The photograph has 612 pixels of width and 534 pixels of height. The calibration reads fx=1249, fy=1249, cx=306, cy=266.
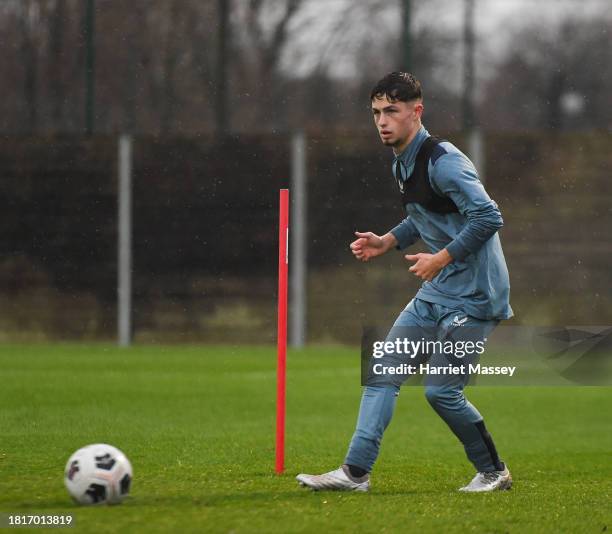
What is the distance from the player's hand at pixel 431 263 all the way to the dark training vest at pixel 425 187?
9.8 inches

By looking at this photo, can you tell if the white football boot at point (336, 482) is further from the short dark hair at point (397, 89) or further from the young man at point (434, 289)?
the short dark hair at point (397, 89)

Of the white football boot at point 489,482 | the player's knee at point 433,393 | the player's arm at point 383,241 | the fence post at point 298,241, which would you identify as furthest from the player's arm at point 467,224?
the fence post at point 298,241

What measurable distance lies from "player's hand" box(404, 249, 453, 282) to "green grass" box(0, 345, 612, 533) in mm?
910

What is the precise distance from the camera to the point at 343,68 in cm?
1414

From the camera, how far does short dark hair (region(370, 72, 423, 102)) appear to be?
202 inches

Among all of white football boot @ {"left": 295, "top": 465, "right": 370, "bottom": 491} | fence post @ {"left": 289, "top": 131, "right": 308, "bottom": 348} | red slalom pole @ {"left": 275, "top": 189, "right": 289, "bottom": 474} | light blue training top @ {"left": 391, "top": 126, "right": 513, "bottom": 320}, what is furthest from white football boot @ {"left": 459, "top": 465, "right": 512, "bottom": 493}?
fence post @ {"left": 289, "top": 131, "right": 308, "bottom": 348}

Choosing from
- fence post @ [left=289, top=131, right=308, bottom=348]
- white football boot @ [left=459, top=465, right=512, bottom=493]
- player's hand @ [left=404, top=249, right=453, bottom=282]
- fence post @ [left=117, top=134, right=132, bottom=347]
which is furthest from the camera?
fence post @ [left=117, top=134, right=132, bottom=347]

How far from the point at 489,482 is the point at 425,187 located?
4.21ft

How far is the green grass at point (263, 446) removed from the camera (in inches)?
179

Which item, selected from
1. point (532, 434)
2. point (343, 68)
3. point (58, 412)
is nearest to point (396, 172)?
point (532, 434)

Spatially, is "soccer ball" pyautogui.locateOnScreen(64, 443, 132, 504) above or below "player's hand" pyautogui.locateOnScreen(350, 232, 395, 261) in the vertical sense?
below

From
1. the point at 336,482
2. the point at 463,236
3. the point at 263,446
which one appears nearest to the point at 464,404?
the point at 336,482

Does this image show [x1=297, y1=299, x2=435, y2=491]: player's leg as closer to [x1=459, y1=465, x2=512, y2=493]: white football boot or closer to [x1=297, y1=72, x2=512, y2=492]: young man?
[x1=297, y1=72, x2=512, y2=492]: young man

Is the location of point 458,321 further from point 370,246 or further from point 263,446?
point 263,446
